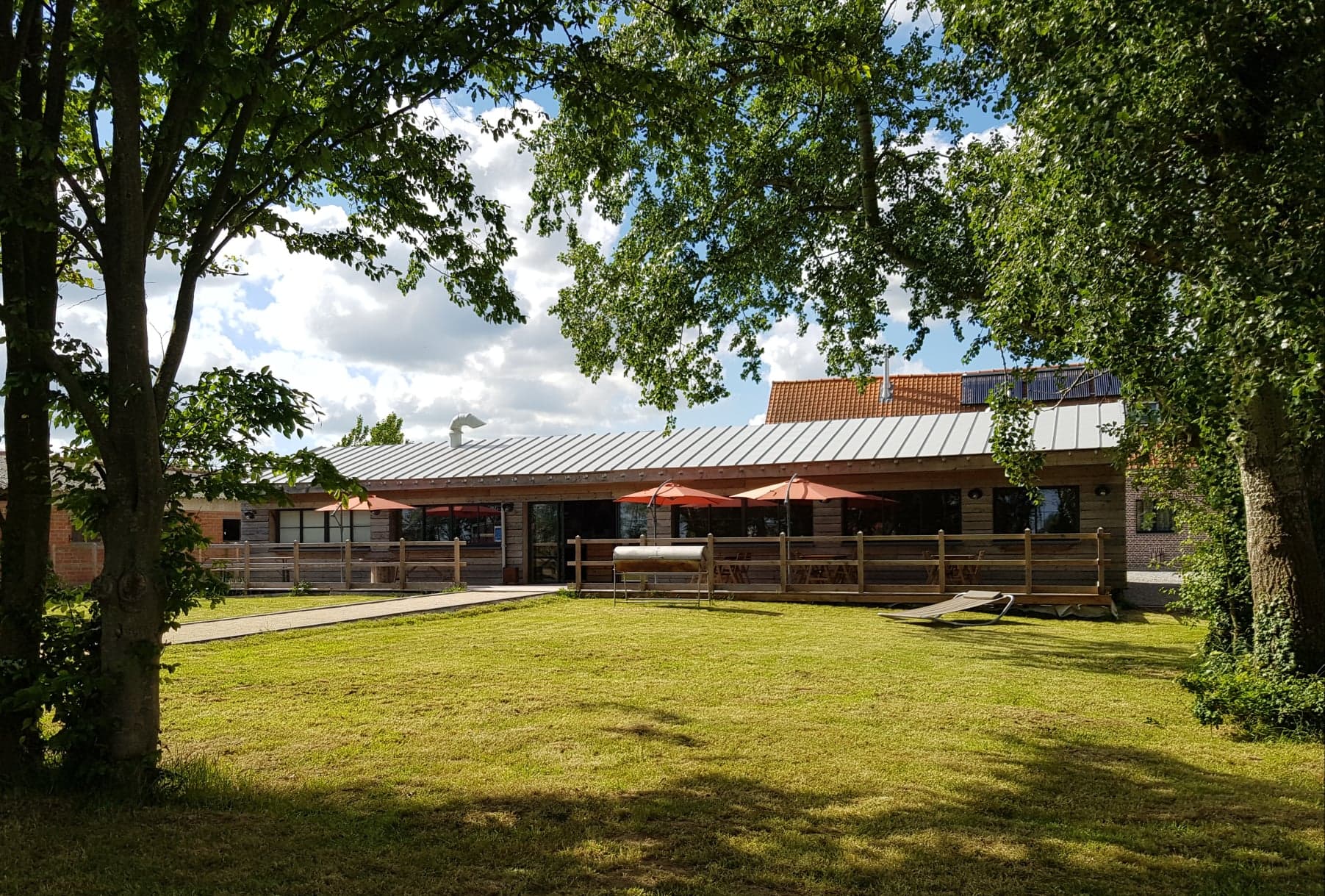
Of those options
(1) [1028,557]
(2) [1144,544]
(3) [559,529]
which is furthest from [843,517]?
(2) [1144,544]

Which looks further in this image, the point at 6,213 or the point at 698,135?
the point at 698,135

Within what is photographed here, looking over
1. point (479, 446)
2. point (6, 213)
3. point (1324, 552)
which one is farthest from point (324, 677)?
point (479, 446)

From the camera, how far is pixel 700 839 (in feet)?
14.7

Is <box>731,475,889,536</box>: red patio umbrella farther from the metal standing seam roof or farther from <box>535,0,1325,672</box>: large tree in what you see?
<box>535,0,1325,672</box>: large tree

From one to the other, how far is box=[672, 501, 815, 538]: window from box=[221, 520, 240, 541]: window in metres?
17.6

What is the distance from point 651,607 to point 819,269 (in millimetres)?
6496

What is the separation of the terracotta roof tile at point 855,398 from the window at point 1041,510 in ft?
54.6

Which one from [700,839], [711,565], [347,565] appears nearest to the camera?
[700,839]

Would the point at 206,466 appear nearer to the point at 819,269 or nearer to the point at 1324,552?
the point at 1324,552

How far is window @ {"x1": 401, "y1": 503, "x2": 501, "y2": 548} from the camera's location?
2302 cm

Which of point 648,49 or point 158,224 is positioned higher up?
point 648,49

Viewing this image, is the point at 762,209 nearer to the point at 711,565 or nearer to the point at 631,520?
the point at 711,565

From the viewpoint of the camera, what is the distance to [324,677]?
9.04 meters

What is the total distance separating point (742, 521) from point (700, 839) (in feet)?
53.2
